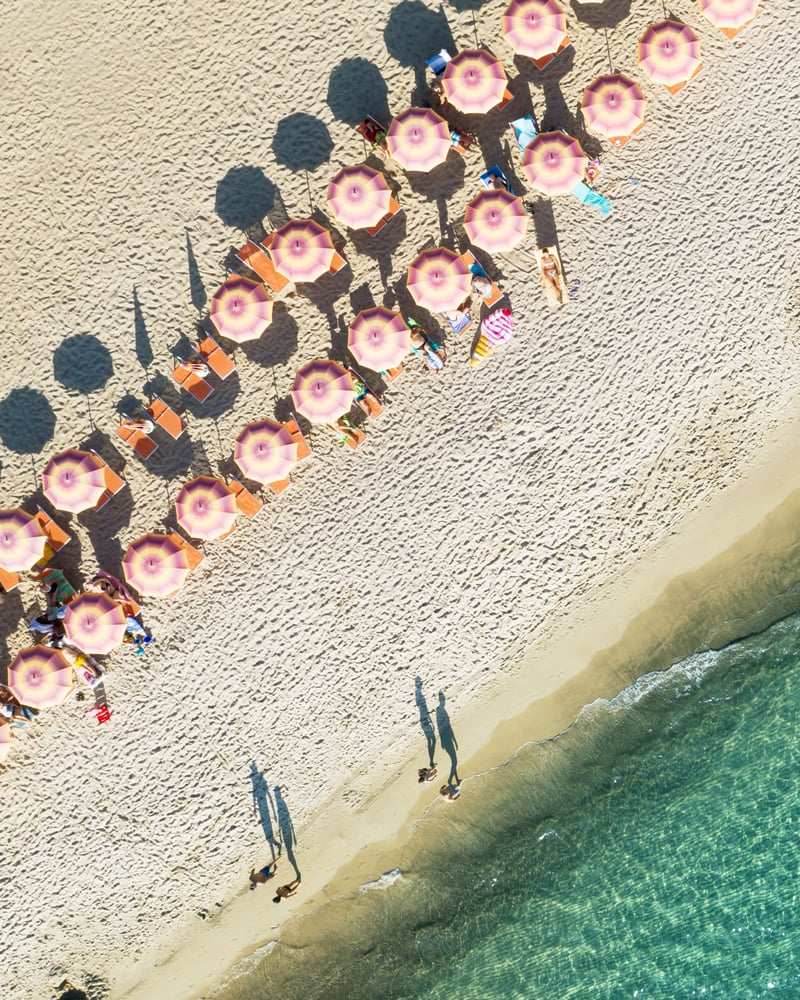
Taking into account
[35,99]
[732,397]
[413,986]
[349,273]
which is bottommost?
[413,986]

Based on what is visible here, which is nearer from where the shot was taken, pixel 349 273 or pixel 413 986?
pixel 349 273

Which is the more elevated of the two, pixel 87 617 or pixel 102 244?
pixel 102 244

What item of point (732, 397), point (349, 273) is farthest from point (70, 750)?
point (732, 397)

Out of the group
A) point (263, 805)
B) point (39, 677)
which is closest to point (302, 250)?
point (39, 677)

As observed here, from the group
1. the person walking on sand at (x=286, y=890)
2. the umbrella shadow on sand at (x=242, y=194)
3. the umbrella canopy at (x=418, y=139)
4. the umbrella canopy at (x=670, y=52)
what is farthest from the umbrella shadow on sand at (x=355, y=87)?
the person walking on sand at (x=286, y=890)

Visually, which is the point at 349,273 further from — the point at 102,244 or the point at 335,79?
the point at 102,244

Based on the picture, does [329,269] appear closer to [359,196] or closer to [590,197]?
[359,196]
